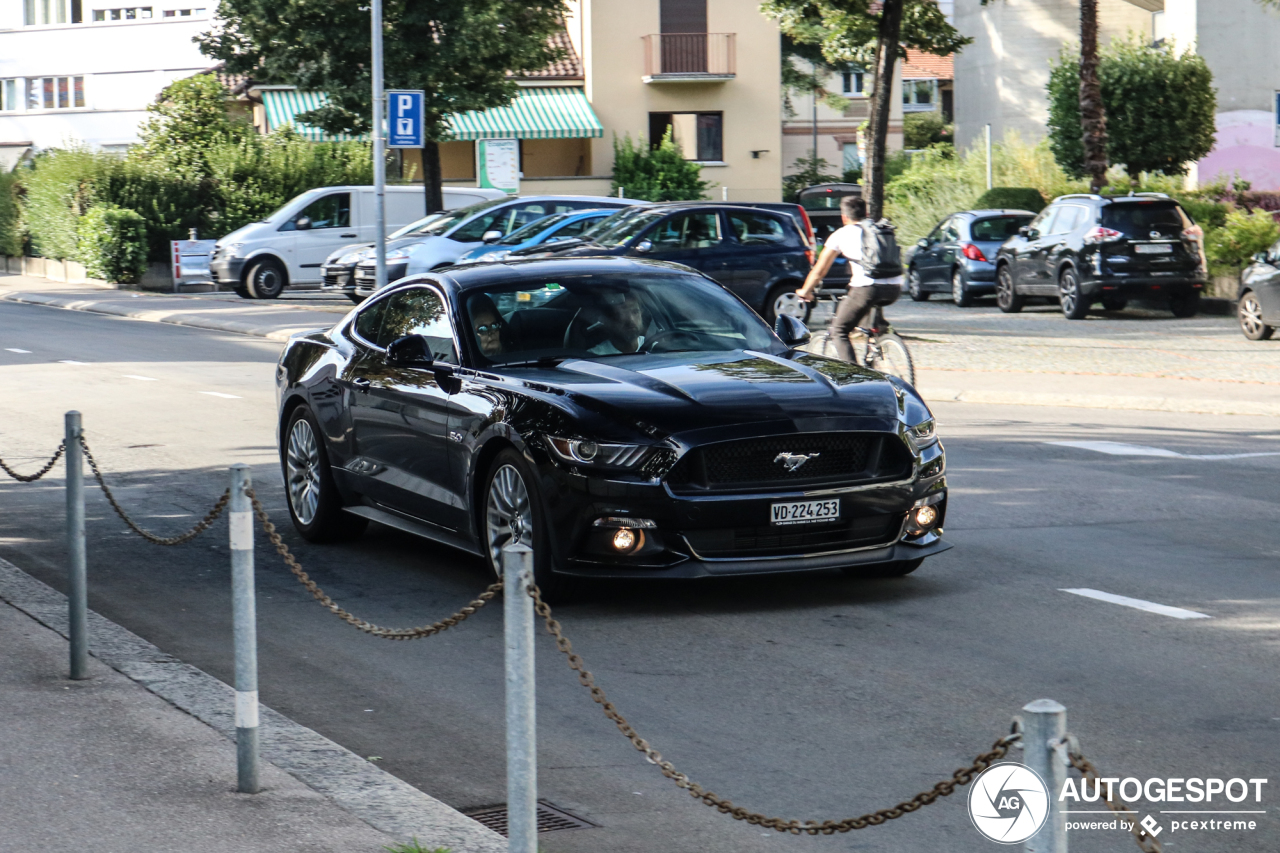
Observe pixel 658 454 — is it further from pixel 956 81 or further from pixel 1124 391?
pixel 956 81

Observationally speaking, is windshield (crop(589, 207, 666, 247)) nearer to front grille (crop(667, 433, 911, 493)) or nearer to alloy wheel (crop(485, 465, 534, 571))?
alloy wheel (crop(485, 465, 534, 571))

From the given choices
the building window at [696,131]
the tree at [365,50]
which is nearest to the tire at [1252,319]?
the tree at [365,50]

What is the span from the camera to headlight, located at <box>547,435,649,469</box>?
298 inches

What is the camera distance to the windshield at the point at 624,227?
23.2m

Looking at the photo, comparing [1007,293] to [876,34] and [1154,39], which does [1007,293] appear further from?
[1154,39]

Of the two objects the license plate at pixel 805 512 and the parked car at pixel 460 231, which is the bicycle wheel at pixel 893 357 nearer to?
the license plate at pixel 805 512

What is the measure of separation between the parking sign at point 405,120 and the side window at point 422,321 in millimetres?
14561

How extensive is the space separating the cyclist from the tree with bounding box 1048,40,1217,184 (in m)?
20.4

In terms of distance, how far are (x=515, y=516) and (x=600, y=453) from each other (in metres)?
0.59

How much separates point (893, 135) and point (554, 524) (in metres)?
71.2

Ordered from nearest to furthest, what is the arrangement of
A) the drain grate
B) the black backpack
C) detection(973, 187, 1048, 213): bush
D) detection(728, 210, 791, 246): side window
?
the drain grate < the black backpack < detection(728, 210, 791, 246): side window < detection(973, 187, 1048, 213): bush

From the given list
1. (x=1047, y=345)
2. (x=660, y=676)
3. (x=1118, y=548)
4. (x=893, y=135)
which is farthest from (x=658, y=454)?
(x=893, y=135)

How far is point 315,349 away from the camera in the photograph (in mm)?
10219

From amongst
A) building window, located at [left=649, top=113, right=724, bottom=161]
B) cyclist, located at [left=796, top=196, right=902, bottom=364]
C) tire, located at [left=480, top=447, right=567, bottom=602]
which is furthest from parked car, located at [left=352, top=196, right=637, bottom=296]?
building window, located at [left=649, top=113, right=724, bottom=161]
